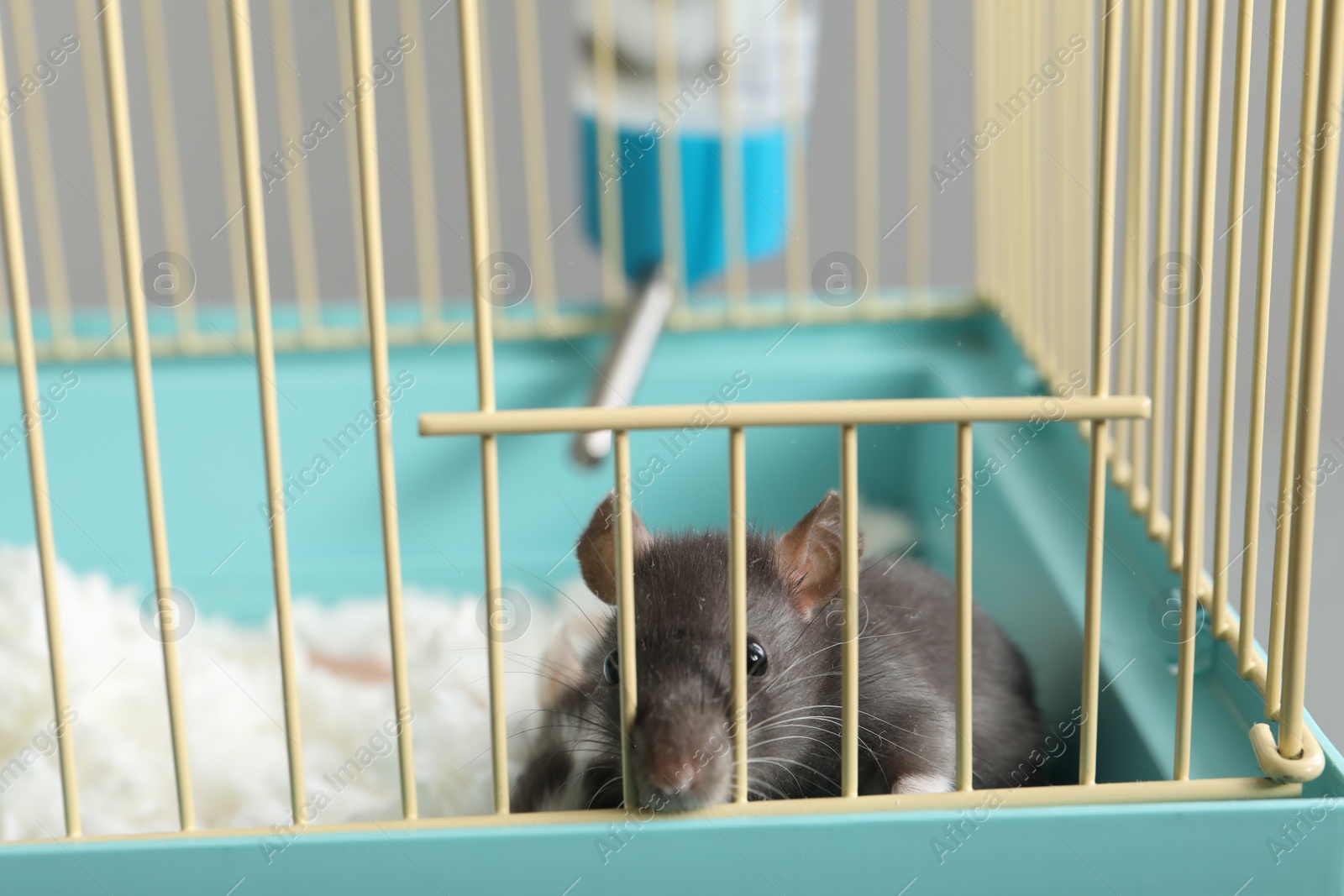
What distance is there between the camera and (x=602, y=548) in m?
0.87

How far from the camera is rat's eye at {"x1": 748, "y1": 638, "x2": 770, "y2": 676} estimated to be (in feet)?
2.73

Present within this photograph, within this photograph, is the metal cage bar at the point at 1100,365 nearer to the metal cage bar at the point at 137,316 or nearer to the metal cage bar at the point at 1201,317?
the metal cage bar at the point at 1201,317

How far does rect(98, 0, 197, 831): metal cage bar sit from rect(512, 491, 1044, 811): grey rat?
0.26 m

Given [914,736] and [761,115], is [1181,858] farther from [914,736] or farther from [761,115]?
[761,115]

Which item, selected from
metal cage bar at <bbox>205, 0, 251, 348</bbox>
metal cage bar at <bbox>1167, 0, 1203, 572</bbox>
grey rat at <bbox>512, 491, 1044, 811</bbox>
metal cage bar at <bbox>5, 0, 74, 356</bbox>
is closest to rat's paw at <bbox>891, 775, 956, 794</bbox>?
grey rat at <bbox>512, 491, 1044, 811</bbox>

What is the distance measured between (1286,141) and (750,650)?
0.96 meters

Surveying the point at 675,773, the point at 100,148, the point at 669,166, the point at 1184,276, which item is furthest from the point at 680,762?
the point at 100,148

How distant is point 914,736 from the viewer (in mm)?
870

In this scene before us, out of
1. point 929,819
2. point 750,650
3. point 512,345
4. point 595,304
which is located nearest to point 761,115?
point 595,304

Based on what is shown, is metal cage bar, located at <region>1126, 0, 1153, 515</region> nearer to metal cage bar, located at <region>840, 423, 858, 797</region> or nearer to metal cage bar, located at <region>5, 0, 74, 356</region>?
metal cage bar, located at <region>840, 423, 858, 797</region>

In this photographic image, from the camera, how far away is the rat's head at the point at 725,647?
77 cm

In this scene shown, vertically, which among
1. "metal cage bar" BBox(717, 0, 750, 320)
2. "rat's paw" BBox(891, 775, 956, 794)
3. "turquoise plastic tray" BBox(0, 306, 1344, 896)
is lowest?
"rat's paw" BBox(891, 775, 956, 794)

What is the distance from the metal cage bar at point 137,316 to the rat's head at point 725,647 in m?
0.26

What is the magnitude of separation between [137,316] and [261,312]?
6cm
